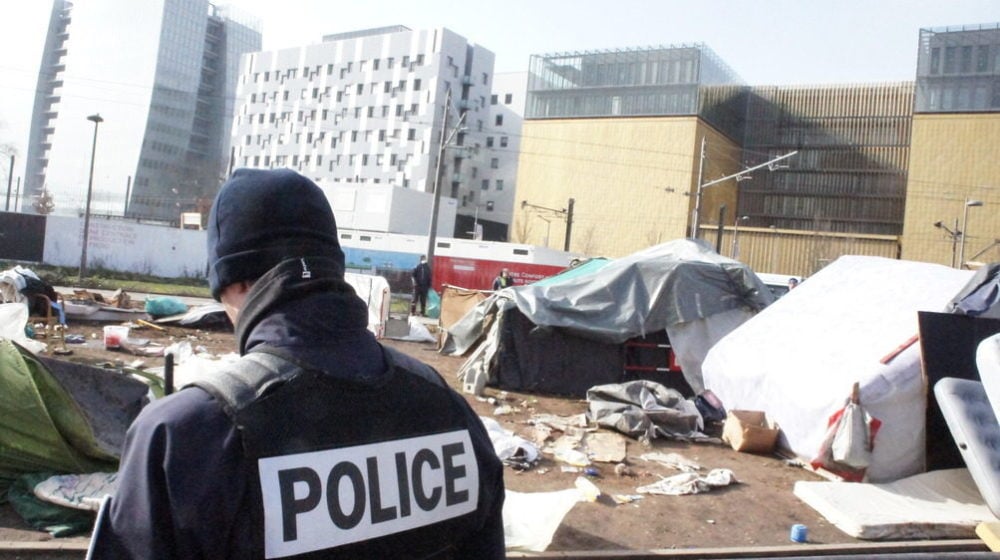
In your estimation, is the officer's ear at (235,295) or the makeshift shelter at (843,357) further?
the makeshift shelter at (843,357)

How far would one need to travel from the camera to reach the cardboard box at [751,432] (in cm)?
877

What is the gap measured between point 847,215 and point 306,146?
58.6 m

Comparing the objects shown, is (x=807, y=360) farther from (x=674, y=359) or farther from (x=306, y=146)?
(x=306, y=146)

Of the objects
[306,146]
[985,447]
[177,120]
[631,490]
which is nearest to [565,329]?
[631,490]

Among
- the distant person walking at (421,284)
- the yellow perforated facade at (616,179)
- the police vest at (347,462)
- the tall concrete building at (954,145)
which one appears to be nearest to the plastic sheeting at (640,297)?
the distant person walking at (421,284)

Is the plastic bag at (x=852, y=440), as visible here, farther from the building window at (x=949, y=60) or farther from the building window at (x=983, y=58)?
the building window at (x=949, y=60)

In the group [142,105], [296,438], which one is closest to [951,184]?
[296,438]

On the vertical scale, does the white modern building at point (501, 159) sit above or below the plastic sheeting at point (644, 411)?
above

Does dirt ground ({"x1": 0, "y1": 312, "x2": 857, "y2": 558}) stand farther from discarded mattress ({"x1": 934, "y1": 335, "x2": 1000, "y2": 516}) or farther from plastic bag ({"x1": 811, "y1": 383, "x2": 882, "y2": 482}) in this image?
A: discarded mattress ({"x1": 934, "y1": 335, "x2": 1000, "y2": 516})

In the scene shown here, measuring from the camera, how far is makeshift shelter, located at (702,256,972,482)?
25.9 ft

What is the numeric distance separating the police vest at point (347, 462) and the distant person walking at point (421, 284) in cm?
2112

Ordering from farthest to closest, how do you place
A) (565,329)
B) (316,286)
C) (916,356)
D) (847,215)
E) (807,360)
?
(847,215) < (565,329) < (807,360) < (916,356) < (316,286)

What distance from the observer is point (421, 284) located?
76.0 feet

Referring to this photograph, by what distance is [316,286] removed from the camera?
5.18 feet
